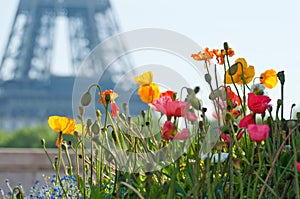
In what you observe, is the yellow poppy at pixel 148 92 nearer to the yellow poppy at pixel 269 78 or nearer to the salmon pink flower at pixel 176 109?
the salmon pink flower at pixel 176 109

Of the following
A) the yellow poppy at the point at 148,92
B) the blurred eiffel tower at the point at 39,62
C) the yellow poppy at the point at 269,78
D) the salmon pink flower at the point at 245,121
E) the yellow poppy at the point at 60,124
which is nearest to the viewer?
the salmon pink flower at the point at 245,121

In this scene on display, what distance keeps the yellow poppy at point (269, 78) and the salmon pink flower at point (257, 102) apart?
20.9 inches

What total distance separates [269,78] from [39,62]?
42.1 metres

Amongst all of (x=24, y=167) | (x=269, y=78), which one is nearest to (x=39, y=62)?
(x=24, y=167)

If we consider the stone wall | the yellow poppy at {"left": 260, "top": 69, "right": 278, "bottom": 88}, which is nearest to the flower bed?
the yellow poppy at {"left": 260, "top": 69, "right": 278, "bottom": 88}

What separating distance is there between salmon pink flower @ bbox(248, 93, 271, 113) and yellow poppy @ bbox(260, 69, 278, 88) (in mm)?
530

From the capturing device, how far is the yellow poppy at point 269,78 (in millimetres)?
2246

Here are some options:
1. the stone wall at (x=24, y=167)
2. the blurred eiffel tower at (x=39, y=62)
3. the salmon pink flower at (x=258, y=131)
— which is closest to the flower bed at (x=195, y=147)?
the salmon pink flower at (x=258, y=131)

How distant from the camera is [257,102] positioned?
173cm

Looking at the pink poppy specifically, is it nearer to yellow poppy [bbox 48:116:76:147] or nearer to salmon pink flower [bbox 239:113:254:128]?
salmon pink flower [bbox 239:113:254:128]

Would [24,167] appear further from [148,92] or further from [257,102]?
[257,102]

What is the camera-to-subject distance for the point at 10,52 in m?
40.6

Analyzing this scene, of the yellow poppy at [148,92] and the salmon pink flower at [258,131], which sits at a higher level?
the yellow poppy at [148,92]

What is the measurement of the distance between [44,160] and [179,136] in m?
4.38
